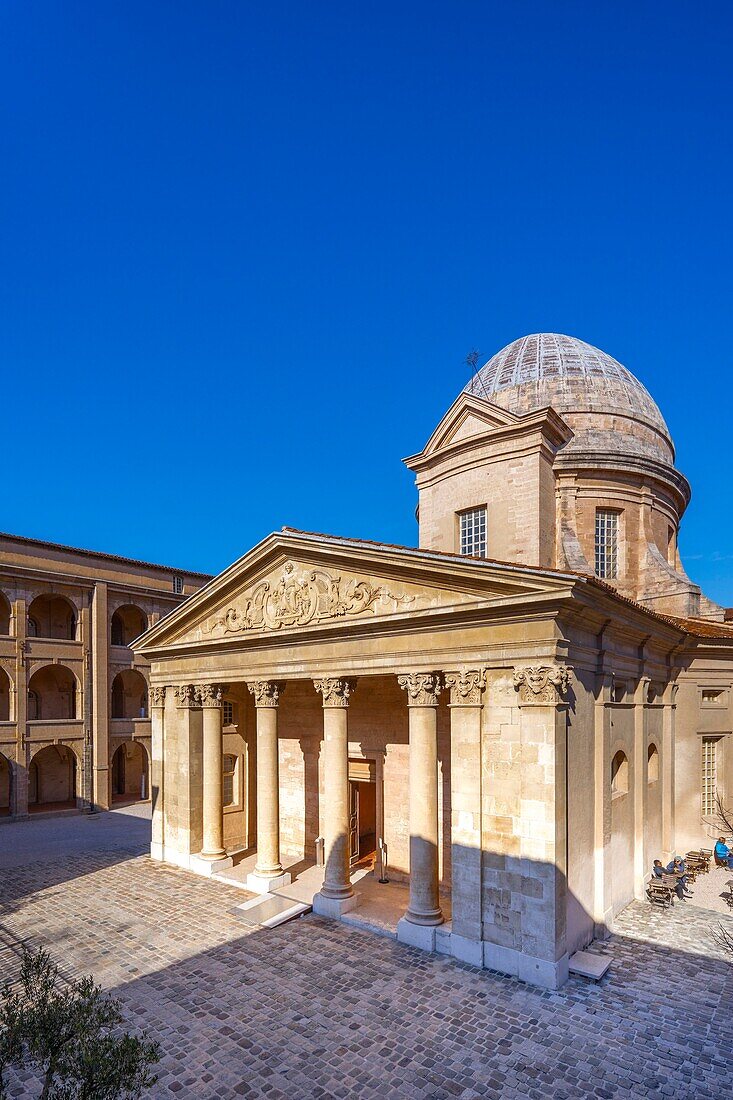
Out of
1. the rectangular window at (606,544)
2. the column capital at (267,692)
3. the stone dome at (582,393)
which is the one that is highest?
the stone dome at (582,393)

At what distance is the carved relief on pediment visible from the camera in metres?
15.5

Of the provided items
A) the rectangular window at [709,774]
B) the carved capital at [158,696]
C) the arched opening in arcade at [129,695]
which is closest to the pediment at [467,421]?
the carved capital at [158,696]

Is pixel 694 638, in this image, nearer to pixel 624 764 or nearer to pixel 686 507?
pixel 624 764

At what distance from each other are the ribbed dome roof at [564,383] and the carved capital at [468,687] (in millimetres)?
13982

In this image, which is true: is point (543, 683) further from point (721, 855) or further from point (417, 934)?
point (721, 855)

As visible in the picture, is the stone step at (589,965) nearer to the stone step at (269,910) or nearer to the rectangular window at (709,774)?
the stone step at (269,910)

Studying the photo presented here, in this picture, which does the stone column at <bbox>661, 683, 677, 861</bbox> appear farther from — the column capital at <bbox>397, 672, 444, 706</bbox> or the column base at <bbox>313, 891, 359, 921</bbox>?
the column base at <bbox>313, 891, 359, 921</bbox>

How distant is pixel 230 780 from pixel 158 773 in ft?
8.22

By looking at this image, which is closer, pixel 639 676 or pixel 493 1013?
pixel 493 1013

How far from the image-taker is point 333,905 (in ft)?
52.3

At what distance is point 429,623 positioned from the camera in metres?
14.5

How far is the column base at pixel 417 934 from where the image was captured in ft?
45.6

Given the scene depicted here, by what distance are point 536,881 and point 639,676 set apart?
7252 mm

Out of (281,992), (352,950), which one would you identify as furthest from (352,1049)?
(352,950)
